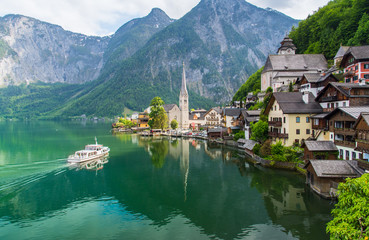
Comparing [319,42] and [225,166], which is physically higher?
[319,42]

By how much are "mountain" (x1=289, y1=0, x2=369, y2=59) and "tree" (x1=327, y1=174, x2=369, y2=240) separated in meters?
56.5

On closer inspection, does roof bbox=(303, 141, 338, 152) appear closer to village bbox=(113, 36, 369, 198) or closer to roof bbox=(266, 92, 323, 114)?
village bbox=(113, 36, 369, 198)

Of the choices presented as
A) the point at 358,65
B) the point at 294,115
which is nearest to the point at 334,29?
the point at 358,65

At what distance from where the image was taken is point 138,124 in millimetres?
132250

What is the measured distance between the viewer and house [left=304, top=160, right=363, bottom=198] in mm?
25031

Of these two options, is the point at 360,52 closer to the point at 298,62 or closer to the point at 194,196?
the point at 298,62

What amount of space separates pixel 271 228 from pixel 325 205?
276 inches

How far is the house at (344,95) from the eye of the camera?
33219mm

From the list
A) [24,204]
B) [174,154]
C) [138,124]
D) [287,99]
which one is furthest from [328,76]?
[138,124]

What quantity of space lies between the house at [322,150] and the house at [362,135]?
5718 mm

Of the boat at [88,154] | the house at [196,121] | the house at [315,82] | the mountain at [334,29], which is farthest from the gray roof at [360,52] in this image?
the house at [196,121]

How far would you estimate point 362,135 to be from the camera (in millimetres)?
25172

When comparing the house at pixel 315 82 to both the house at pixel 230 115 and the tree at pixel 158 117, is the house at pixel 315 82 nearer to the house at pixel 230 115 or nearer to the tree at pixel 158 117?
the house at pixel 230 115

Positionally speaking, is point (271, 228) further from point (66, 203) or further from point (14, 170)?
→ point (14, 170)
